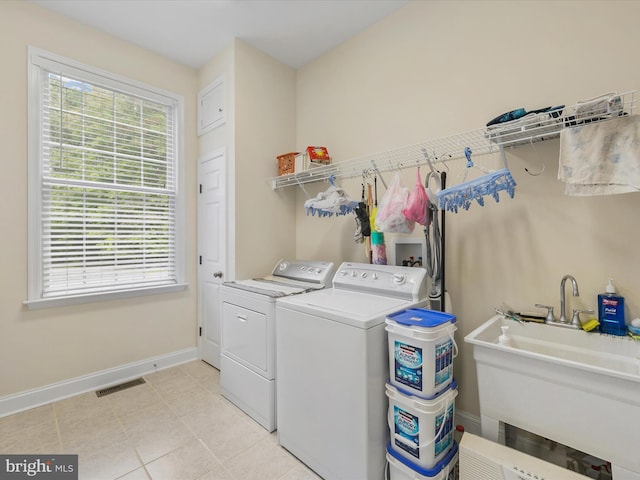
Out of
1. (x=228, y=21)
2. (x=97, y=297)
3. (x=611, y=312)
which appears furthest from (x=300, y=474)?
(x=228, y=21)

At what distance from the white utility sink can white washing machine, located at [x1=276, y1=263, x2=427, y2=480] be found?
46 centimetres

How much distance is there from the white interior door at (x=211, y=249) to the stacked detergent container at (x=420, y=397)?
1842 mm

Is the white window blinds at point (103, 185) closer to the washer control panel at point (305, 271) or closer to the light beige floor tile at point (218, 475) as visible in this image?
the washer control panel at point (305, 271)

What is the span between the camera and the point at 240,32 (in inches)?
98.7

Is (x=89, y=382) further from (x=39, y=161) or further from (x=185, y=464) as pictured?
(x=39, y=161)

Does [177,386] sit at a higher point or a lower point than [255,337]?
lower

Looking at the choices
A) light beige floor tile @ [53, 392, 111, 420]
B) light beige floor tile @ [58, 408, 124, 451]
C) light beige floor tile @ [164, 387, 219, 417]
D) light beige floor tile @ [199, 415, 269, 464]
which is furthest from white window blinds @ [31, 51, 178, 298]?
light beige floor tile @ [199, 415, 269, 464]

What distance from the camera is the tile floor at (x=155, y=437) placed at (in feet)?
5.27

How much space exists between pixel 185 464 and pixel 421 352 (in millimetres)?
1460

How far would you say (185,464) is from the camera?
1.66 metres

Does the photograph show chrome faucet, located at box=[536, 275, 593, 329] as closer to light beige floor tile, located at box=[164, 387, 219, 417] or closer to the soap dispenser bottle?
the soap dispenser bottle

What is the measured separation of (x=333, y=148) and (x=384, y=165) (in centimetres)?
60
